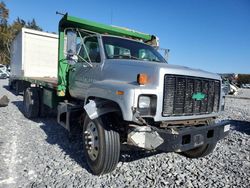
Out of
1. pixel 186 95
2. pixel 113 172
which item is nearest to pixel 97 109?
pixel 113 172

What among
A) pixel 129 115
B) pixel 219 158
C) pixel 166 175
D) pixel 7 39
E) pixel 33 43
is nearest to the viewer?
pixel 129 115

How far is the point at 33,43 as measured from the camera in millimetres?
10023

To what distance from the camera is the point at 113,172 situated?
12.9 feet

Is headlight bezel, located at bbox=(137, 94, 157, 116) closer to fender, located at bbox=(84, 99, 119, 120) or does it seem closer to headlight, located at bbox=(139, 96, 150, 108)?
headlight, located at bbox=(139, 96, 150, 108)

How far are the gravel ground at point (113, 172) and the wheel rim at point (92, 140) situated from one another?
1.09 ft

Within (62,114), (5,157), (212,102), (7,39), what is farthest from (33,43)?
(7,39)

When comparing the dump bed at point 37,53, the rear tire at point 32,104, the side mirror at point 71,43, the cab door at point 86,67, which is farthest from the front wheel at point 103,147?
the dump bed at point 37,53

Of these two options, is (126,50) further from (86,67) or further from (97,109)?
(97,109)

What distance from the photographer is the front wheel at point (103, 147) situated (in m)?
3.58

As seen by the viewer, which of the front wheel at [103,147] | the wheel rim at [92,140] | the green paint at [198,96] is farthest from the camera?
the wheel rim at [92,140]

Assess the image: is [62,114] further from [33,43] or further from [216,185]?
[33,43]

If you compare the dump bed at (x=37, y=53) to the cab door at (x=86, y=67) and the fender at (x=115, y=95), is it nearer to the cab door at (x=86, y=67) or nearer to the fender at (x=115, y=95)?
the cab door at (x=86, y=67)

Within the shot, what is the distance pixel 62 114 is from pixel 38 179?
188 cm

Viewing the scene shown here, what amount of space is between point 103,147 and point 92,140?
0.41 m
